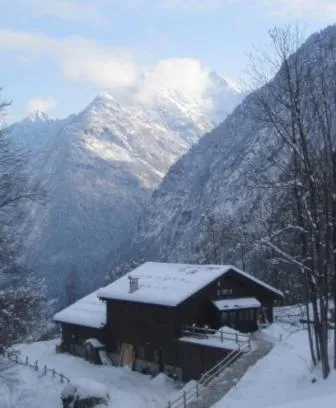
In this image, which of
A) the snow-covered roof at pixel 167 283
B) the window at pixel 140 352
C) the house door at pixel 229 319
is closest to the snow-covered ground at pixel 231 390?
the window at pixel 140 352

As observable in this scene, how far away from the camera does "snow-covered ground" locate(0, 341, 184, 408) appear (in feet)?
97.9

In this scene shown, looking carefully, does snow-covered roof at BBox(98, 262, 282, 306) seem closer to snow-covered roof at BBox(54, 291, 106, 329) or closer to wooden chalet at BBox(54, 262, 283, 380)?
wooden chalet at BBox(54, 262, 283, 380)

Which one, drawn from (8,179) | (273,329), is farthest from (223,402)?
(273,329)

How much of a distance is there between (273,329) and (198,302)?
4974mm

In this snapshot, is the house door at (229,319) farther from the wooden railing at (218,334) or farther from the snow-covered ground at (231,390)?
the snow-covered ground at (231,390)

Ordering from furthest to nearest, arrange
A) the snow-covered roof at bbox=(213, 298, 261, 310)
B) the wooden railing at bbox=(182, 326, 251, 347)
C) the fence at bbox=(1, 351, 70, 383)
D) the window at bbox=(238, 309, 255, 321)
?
the window at bbox=(238, 309, 255, 321) < the snow-covered roof at bbox=(213, 298, 261, 310) < the fence at bbox=(1, 351, 70, 383) < the wooden railing at bbox=(182, 326, 251, 347)

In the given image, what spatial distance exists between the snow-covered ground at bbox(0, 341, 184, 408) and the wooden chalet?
153 centimetres

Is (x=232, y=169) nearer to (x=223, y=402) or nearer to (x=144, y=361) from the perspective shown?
(x=144, y=361)

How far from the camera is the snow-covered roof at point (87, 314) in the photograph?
141ft

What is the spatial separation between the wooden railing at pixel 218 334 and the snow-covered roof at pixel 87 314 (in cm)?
875

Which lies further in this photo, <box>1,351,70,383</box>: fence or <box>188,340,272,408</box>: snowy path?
<box>1,351,70,383</box>: fence

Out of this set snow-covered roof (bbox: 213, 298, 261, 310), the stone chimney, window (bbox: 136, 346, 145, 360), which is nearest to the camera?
snow-covered roof (bbox: 213, 298, 261, 310)

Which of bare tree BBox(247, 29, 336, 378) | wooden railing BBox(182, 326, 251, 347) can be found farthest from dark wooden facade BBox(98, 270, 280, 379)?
bare tree BBox(247, 29, 336, 378)

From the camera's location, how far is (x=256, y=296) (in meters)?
40.2
